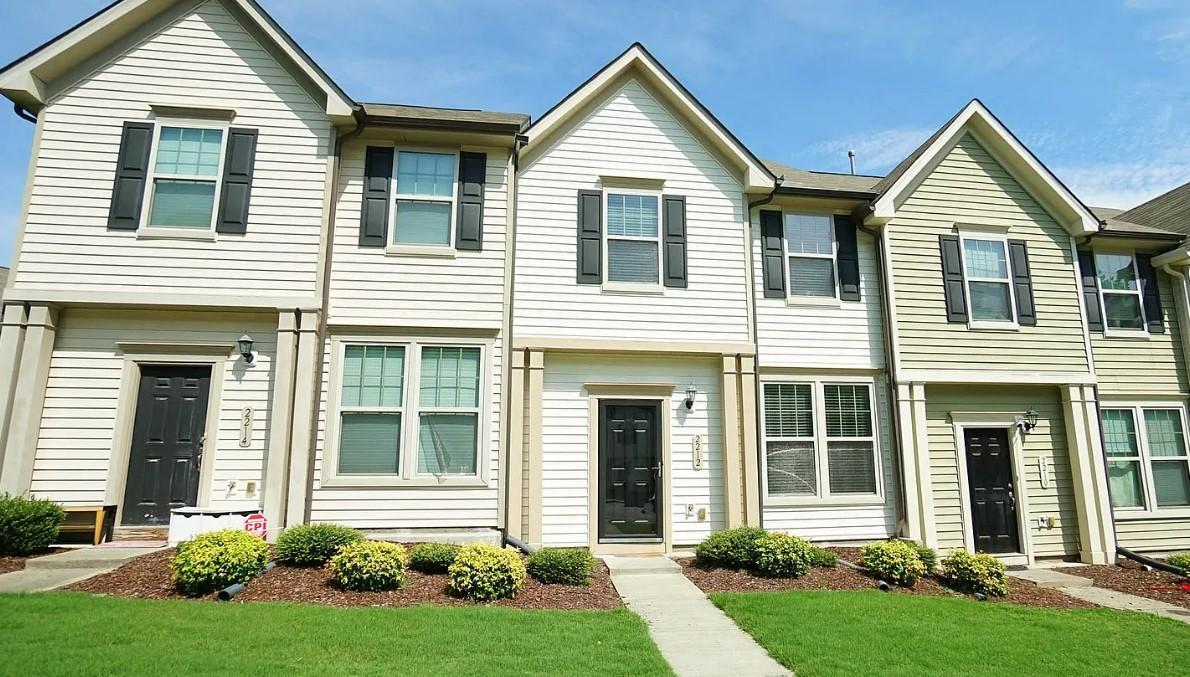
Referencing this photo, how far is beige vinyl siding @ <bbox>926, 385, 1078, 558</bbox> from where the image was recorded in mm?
10719

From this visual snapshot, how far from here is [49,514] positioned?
7.79 meters

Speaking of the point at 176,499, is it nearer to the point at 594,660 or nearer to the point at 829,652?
the point at 594,660

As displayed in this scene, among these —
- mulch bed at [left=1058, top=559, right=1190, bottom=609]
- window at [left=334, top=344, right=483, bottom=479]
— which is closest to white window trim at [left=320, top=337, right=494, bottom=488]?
window at [left=334, top=344, right=483, bottom=479]

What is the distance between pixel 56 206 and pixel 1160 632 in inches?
582

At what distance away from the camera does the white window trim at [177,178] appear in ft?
29.6

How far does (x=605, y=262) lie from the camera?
10.3m

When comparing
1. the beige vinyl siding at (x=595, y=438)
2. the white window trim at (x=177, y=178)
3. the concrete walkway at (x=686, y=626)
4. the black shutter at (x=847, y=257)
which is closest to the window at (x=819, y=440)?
the beige vinyl siding at (x=595, y=438)

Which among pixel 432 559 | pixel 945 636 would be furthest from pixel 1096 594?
pixel 432 559

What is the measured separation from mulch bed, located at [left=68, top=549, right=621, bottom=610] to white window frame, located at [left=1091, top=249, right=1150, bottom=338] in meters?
11.1

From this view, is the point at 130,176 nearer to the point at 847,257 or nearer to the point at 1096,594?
the point at 847,257

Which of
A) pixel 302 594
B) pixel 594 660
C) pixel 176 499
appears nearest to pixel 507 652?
pixel 594 660

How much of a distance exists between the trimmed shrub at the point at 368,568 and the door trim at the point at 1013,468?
9.15 m

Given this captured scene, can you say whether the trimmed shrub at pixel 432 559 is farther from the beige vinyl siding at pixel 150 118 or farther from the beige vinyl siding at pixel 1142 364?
the beige vinyl siding at pixel 1142 364

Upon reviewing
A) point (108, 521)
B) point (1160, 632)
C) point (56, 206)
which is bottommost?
point (1160, 632)
